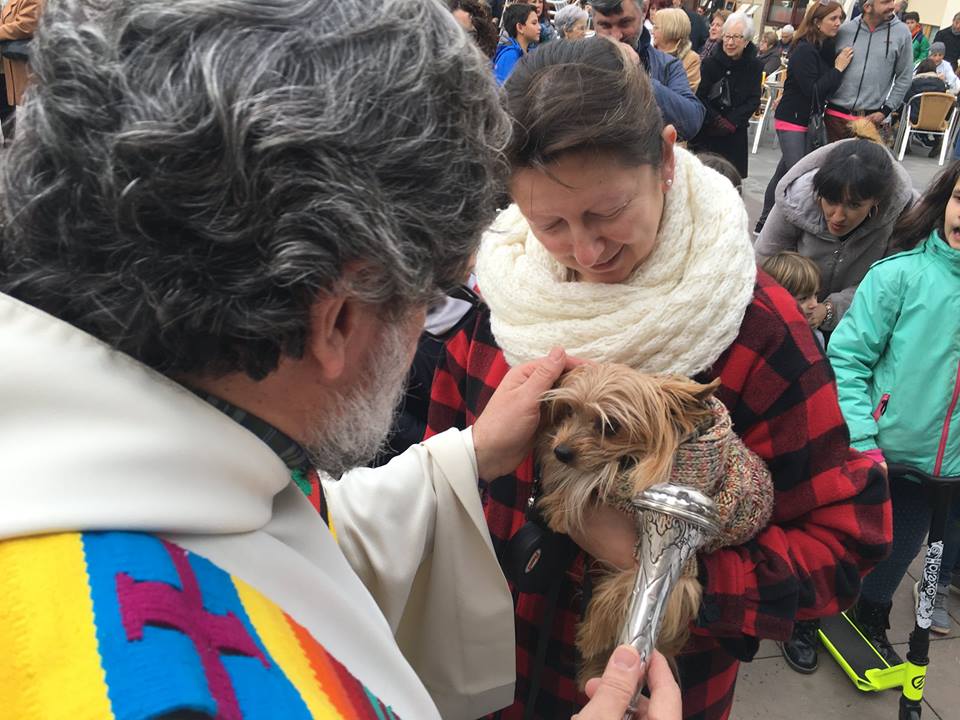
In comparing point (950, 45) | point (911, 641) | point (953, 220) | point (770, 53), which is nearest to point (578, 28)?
point (953, 220)

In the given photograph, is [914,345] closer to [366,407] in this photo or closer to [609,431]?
[609,431]

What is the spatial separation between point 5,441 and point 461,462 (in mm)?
920

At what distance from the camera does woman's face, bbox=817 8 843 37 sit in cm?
693

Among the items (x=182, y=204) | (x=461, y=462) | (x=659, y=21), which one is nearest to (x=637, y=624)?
(x=461, y=462)

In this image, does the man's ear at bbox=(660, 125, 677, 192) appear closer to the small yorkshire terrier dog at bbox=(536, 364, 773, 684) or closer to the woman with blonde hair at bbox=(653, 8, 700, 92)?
the small yorkshire terrier dog at bbox=(536, 364, 773, 684)

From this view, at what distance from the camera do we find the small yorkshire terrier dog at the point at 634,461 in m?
1.40

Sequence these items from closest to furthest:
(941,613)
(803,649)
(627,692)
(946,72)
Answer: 1. (627,692)
2. (803,649)
3. (941,613)
4. (946,72)

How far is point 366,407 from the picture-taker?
102cm

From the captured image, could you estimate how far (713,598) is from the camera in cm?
151

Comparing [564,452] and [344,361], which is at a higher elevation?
[344,361]

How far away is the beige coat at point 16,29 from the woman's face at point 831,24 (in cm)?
676

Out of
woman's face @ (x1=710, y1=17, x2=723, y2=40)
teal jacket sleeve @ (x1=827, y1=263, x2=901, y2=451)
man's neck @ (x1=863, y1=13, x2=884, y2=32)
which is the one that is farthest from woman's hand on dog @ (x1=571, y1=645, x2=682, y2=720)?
woman's face @ (x1=710, y1=17, x2=723, y2=40)

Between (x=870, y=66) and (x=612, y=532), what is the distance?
7652 mm

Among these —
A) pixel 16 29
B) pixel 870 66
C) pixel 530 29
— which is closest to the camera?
pixel 16 29
